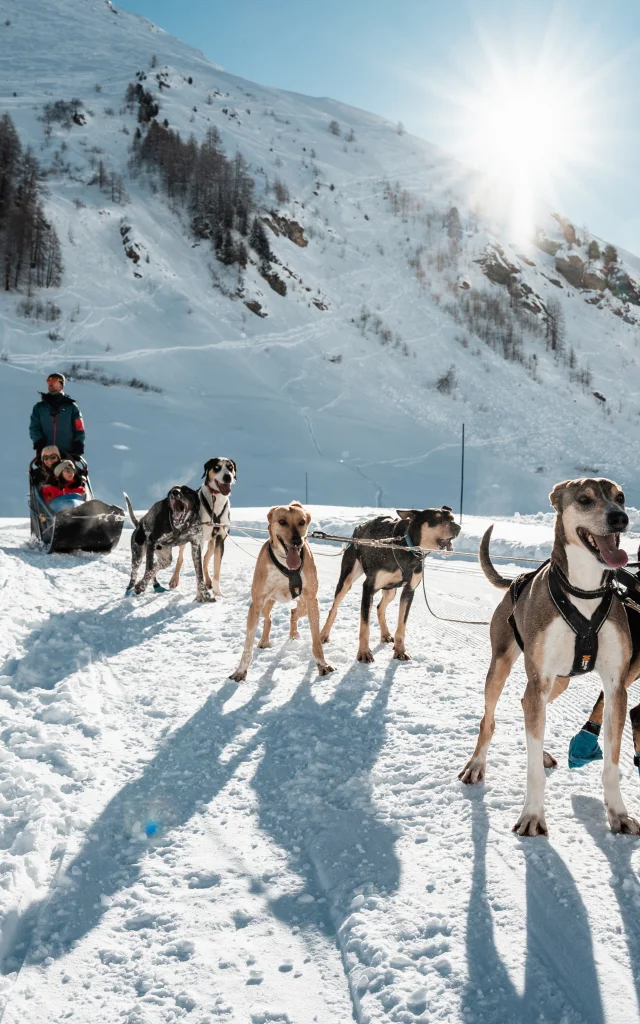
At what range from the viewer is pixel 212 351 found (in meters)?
29.5

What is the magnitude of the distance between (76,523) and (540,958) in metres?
7.76

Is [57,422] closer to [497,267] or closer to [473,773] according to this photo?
[473,773]

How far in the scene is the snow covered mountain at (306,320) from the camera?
2344cm

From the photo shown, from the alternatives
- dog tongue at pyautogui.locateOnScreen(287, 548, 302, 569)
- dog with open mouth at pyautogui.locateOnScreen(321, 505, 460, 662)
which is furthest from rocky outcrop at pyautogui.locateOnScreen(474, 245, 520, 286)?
dog tongue at pyautogui.locateOnScreen(287, 548, 302, 569)

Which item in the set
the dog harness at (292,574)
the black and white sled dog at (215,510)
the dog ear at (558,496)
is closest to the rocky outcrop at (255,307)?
the black and white sled dog at (215,510)

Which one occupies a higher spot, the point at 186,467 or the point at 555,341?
the point at 555,341

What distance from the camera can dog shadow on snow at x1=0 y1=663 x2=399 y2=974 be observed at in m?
2.23

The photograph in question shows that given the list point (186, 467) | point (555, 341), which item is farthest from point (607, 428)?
point (186, 467)

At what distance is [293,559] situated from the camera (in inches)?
191

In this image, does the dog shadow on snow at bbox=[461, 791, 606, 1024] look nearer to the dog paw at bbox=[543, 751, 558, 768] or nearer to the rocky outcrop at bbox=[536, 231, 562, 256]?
the dog paw at bbox=[543, 751, 558, 768]

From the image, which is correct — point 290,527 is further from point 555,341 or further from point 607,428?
point 555,341

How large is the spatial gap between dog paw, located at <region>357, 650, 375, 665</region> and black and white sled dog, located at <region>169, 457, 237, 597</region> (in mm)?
2611

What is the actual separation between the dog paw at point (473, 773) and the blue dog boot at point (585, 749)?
45 centimetres

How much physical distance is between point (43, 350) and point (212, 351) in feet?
23.5
